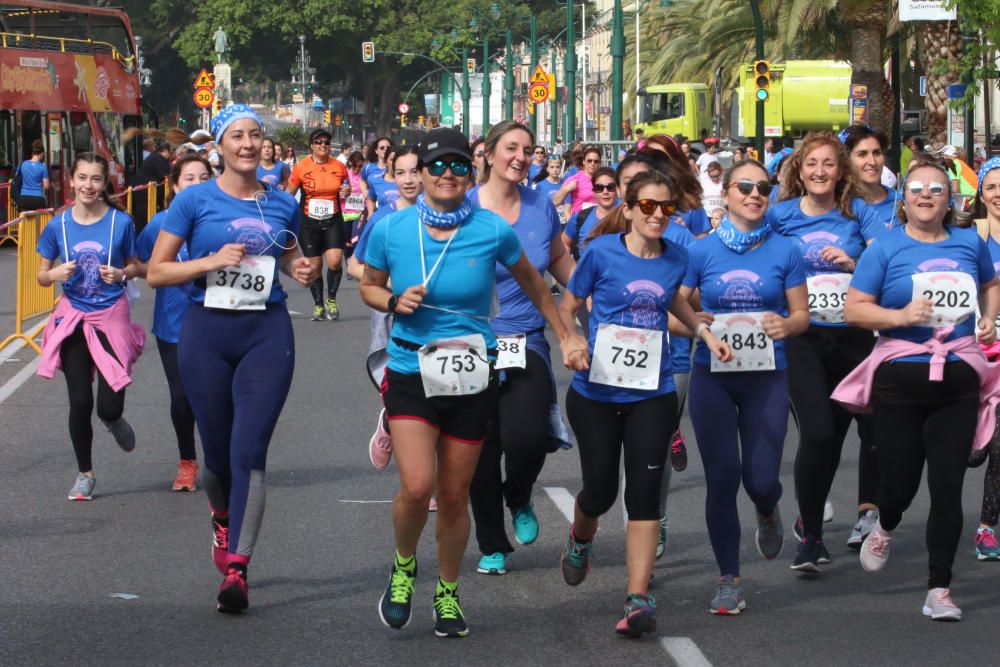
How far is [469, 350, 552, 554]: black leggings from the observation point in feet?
23.1

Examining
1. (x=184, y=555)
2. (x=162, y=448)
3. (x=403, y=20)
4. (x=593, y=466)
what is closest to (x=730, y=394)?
(x=593, y=466)

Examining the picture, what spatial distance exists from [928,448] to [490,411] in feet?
5.44

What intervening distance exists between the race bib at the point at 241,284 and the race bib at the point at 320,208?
1034 cm

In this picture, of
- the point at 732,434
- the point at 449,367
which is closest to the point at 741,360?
the point at 732,434

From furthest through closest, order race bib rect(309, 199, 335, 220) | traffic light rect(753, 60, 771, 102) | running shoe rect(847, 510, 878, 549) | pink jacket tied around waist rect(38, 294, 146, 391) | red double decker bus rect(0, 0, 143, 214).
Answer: traffic light rect(753, 60, 771, 102), red double decker bus rect(0, 0, 143, 214), race bib rect(309, 199, 335, 220), pink jacket tied around waist rect(38, 294, 146, 391), running shoe rect(847, 510, 878, 549)

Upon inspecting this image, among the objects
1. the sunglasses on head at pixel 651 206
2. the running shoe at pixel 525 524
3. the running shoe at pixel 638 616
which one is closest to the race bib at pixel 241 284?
the sunglasses on head at pixel 651 206

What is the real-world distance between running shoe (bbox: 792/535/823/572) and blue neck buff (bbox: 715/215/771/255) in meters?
1.33

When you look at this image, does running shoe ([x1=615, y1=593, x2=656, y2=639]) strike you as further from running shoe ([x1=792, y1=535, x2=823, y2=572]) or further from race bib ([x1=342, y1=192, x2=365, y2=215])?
race bib ([x1=342, y1=192, x2=365, y2=215])

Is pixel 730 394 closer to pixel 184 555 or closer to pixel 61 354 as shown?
pixel 184 555

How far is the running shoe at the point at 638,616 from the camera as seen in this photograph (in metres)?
6.04

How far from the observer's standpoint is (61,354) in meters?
9.03

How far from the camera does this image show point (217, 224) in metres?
6.57

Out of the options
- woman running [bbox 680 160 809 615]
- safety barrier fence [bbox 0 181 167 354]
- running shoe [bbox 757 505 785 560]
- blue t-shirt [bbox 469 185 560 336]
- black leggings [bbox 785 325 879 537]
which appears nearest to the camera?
woman running [bbox 680 160 809 615]

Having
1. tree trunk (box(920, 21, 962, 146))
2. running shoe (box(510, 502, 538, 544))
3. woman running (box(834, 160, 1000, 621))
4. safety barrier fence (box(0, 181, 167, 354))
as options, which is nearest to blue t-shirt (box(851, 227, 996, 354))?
woman running (box(834, 160, 1000, 621))
